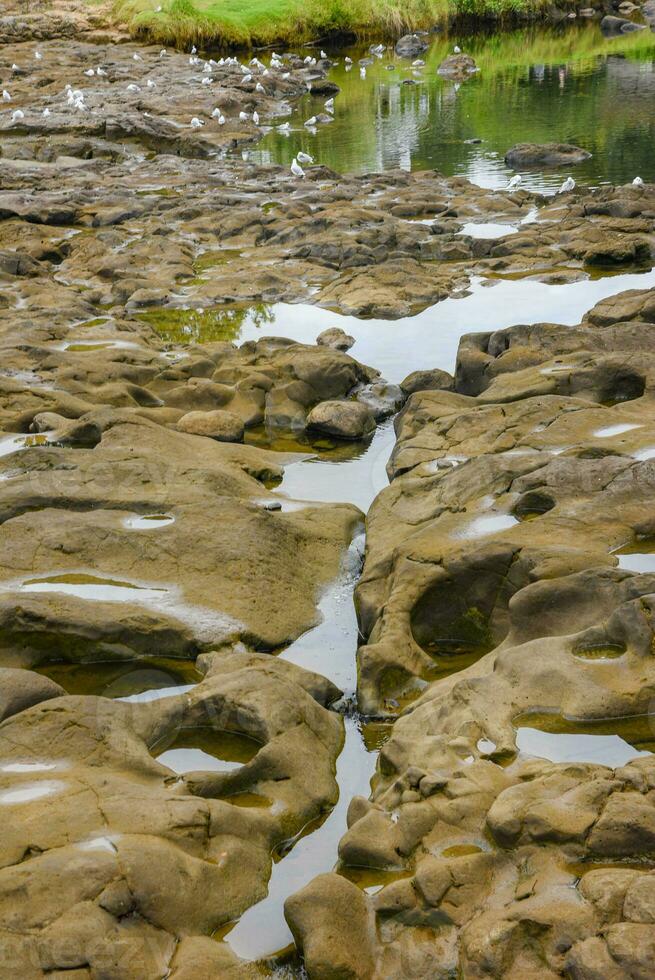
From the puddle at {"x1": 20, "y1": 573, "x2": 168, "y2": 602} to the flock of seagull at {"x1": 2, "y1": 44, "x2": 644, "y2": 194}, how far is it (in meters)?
13.3

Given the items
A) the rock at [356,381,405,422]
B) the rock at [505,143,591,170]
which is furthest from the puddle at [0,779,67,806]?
the rock at [505,143,591,170]

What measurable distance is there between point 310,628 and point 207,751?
141cm

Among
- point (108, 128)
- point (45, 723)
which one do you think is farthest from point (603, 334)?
point (108, 128)

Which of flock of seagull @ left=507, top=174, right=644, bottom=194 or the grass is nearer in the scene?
flock of seagull @ left=507, top=174, right=644, bottom=194

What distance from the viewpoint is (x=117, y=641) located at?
223 inches

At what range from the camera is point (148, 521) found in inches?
267

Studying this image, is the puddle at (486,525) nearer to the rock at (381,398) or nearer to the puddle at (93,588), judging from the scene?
the puddle at (93,588)

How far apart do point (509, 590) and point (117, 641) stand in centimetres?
209

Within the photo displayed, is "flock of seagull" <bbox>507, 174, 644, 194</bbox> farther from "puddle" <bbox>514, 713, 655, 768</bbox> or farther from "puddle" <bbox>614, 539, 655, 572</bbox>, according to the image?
"puddle" <bbox>514, 713, 655, 768</bbox>

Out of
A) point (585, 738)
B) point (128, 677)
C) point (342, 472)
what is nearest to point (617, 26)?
point (342, 472)

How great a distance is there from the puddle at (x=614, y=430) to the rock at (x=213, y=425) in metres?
3.12

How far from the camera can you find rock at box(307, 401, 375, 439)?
9094 mm

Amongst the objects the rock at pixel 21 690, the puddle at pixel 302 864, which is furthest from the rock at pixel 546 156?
the rock at pixel 21 690

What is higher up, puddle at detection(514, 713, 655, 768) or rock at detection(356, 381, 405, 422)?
puddle at detection(514, 713, 655, 768)
